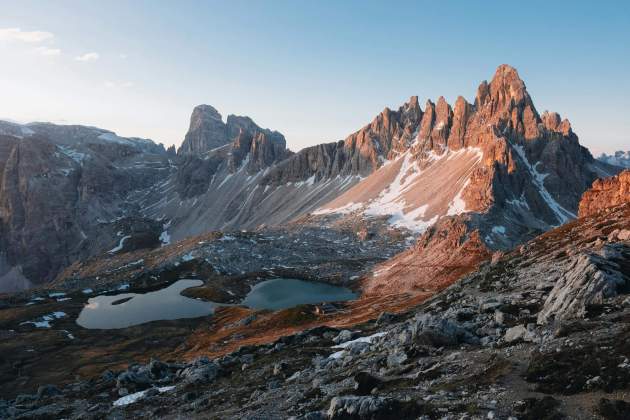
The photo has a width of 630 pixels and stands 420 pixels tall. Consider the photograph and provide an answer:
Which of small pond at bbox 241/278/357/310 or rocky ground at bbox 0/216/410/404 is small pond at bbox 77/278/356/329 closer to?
small pond at bbox 241/278/357/310

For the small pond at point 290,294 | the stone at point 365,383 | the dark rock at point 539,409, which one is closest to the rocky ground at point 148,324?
the small pond at point 290,294

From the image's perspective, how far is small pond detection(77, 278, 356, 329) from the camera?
14112 cm

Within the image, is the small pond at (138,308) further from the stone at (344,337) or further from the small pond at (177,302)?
the stone at (344,337)

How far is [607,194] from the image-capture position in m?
99.8

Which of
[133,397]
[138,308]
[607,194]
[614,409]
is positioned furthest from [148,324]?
[614,409]

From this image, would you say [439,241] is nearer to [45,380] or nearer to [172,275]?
[172,275]

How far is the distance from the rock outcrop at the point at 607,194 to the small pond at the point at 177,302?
76225 millimetres

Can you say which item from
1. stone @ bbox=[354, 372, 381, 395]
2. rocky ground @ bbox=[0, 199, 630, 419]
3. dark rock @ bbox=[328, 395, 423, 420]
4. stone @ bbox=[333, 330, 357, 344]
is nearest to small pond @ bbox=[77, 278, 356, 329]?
rocky ground @ bbox=[0, 199, 630, 419]

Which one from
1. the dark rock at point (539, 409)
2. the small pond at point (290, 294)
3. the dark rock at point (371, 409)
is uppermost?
the dark rock at point (539, 409)

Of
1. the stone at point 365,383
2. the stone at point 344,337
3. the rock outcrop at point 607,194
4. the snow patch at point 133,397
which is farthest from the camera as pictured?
the rock outcrop at point 607,194

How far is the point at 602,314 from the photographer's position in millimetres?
30391

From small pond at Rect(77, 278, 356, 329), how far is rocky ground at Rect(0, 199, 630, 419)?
7840cm

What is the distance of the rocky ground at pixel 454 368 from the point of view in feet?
74.6

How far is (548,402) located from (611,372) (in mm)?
3628
